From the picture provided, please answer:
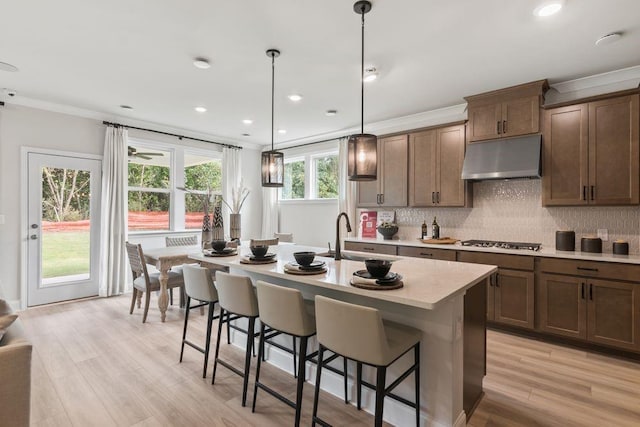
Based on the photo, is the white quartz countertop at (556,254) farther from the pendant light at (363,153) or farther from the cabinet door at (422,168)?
the pendant light at (363,153)

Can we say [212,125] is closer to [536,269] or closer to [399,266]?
[399,266]

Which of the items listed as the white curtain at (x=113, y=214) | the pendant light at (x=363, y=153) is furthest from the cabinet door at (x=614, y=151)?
the white curtain at (x=113, y=214)

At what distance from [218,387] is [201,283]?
809mm

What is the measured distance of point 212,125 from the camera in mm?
5527

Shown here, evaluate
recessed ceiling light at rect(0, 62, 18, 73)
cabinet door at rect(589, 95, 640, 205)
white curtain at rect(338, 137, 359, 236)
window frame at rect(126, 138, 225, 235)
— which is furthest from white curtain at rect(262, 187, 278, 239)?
cabinet door at rect(589, 95, 640, 205)

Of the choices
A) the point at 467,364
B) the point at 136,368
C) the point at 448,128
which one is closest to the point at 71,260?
the point at 136,368

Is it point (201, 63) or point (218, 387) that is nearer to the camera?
point (218, 387)

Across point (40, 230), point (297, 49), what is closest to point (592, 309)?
point (297, 49)

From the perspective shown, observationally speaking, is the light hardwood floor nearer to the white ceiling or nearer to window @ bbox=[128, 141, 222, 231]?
window @ bbox=[128, 141, 222, 231]

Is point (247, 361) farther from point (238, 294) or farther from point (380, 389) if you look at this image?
point (380, 389)

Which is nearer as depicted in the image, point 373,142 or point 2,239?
point 373,142

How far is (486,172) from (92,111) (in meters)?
5.50

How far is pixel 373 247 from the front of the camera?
461cm

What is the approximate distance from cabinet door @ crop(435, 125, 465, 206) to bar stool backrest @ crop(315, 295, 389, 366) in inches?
122
